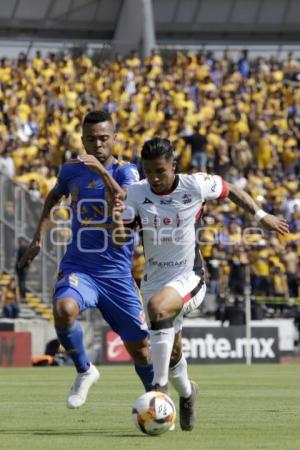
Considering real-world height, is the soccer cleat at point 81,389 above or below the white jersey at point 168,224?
below

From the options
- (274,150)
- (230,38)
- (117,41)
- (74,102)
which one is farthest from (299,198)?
(230,38)

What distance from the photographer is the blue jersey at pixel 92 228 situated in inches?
419

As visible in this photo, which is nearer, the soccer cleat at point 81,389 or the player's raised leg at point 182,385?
the player's raised leg at point 182,385

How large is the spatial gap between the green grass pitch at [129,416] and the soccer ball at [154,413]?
0.09m

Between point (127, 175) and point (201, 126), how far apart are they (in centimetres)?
2371

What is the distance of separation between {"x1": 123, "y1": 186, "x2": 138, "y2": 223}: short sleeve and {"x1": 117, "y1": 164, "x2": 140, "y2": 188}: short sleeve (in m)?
0.70

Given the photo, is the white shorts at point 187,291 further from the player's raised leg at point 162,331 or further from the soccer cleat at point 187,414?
the soccer cleat at point 187,414

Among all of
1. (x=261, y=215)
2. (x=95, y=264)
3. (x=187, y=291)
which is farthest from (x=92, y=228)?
(x=261, y=215)

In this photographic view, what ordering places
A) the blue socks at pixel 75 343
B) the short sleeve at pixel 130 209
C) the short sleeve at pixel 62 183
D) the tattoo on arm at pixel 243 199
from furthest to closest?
the short sleeve at pixel 62 183, the blue socks at pixel 75 343, the short sleeve at pixel 130 209, the tattoo on arm at pixel 243 199

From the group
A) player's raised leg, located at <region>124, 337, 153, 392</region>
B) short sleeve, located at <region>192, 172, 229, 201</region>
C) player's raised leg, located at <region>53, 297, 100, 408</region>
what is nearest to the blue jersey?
player's raised leg, located at <region>53, 297, 100, 408</region>

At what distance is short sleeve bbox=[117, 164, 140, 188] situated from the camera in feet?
34.6

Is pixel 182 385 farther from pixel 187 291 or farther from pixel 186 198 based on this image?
pixel 186 198

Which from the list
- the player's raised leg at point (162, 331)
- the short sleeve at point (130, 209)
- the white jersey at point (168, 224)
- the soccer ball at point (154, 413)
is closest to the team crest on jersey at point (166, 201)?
the white jersey at point (168, 224)

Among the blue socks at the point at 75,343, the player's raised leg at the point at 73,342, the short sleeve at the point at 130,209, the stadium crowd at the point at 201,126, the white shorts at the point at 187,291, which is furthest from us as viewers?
the stadium crowd at the point at 201,126
